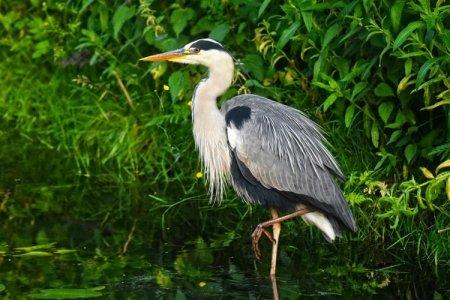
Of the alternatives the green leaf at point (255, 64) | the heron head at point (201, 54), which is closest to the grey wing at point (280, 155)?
the heron head at point (201, 54)

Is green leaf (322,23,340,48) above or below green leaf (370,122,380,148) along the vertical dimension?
above

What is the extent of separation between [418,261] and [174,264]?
1.32 m

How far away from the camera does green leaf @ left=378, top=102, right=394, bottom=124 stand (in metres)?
6.44

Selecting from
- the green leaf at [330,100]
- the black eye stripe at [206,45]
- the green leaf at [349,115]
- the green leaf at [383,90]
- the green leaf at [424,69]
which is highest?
the black eye stripe at [206,45]

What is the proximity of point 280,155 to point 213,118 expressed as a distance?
44cm

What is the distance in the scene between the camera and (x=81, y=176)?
8219 mm

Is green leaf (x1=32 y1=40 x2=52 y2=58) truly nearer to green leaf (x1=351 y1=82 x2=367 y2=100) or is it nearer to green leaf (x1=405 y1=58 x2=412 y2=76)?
green leaf (x1=351 y1=82 x2=367 y2=100)

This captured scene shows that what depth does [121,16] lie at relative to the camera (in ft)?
26.0

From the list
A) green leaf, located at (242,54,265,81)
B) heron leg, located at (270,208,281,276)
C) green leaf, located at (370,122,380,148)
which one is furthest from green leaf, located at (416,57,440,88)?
green leaf, located at (242,54,265,81)

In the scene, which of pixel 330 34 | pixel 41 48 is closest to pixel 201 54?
pixel 330 34

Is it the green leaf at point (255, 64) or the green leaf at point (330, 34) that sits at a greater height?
the green leaf at point (330, 34)

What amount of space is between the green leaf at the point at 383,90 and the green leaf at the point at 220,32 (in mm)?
1297

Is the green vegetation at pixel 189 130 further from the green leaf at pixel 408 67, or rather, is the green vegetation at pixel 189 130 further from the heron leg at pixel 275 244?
the heron leg at pixel 275 244

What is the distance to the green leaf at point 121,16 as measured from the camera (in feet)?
25.8
